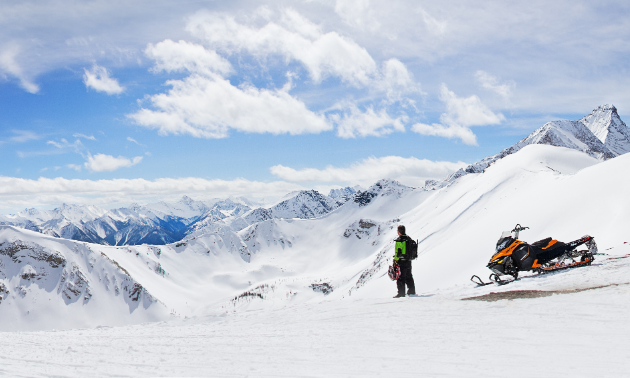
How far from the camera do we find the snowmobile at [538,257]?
42.1ft

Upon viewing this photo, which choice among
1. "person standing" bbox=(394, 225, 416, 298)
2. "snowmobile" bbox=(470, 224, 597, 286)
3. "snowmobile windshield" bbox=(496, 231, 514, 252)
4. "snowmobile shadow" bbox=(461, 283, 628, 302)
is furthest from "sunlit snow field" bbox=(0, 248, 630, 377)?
"snowmobile windshield" bbox=(496, 231, 514, 252)

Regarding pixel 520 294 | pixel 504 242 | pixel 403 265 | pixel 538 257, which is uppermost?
pixel 504 242

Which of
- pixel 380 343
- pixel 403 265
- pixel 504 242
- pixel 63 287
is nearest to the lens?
pixel 380 343

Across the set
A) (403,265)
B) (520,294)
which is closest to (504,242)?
(520,294)

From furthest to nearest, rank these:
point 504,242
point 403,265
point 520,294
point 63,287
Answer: point 63,287, point 504,242, point 403,265, point 520,294

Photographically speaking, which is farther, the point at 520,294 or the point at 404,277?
the point at 404,277

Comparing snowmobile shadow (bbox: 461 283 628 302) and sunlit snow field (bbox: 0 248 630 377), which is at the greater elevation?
snowmobile shadow (bbox: 461 283 628 302)

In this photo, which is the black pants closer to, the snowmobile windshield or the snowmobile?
the snowmobile

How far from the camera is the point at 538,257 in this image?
42.8 ft

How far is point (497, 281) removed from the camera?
12594mm

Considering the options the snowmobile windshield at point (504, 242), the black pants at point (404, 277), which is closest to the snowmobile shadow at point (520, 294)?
the black pants at point (404, 277)

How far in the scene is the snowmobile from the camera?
12.8 meters

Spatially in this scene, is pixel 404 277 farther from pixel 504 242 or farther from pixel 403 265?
pixel 504 242

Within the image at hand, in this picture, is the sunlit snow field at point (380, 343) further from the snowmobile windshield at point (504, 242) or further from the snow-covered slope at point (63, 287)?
the snow-covered slope at point (63, 287)
